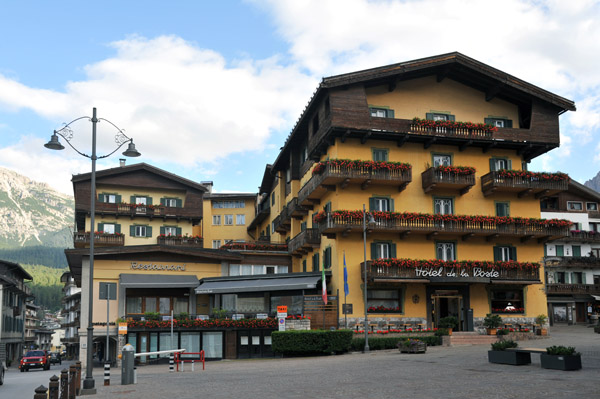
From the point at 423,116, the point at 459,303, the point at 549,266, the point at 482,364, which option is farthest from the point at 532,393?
the point at 549,266

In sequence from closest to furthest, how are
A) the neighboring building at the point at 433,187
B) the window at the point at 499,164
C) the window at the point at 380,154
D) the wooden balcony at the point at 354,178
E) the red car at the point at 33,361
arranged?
Result: the wooden balcony at the point at 354,178
the neighboring building at the point at 433,187
the window at the point at 380,154
the window at the point at 499,164
the red car at the point at 33,361

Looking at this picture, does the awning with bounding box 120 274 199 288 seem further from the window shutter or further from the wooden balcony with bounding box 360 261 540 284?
the window shutter

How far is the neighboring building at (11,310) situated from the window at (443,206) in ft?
150

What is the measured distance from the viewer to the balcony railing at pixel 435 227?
42.2 m

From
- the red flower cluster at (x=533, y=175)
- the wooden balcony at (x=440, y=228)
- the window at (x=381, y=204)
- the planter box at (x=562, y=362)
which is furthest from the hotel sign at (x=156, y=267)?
the planter box at (x=562, y=362)

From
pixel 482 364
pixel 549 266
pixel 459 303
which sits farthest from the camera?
pixel 549 266

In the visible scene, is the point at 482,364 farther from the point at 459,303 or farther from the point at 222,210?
the point at 222,210

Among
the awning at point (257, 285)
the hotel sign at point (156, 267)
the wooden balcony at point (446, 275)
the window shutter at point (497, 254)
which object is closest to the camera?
the wooden balcony at point (446, 275)

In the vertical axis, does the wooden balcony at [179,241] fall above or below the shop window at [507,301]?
above

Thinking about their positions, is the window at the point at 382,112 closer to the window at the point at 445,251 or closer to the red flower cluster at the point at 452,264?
the window at the point at 445,251

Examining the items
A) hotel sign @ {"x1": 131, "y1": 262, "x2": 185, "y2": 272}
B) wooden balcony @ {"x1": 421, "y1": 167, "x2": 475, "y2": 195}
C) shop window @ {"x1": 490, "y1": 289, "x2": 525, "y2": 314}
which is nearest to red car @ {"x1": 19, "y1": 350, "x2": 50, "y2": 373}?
hotel sign @ {"x1": 131, "y1": 262, "x2": 185, "y2": 272}

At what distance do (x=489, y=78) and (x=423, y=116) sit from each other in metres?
5.47

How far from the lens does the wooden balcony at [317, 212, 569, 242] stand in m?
42.3

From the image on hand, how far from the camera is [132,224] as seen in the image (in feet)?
211
